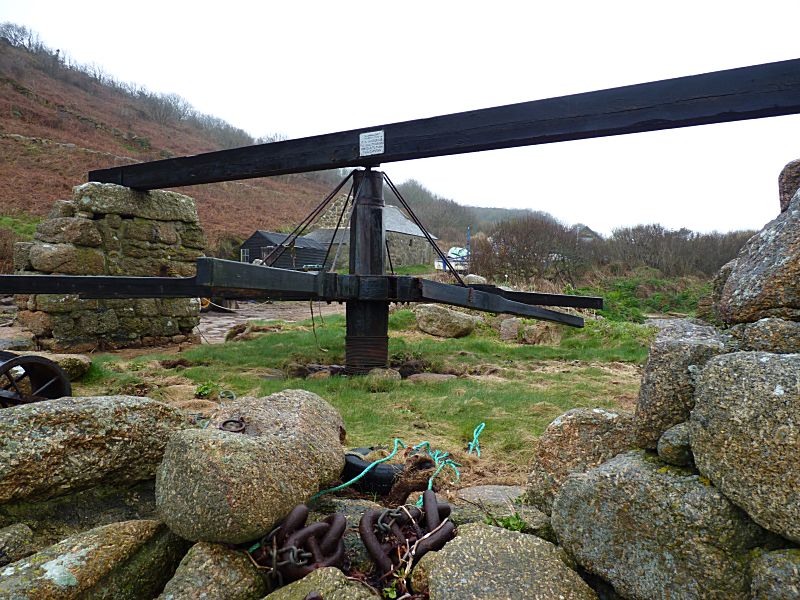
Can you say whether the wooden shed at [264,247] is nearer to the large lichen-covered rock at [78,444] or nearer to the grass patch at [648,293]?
the grass patch at [648,293]

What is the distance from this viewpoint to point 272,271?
450cm

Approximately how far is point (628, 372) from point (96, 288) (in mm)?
6531

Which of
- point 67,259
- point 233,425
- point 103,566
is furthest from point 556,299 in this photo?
point 67,259

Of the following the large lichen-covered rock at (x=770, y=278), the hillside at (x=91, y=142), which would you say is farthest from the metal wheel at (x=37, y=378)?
the hillside at (x=91, y=142)

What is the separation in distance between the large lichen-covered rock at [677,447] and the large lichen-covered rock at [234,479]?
4.75ft

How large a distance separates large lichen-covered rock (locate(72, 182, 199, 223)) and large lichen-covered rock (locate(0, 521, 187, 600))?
7887mm

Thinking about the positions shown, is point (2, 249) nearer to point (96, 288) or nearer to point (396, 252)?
point (96, 288)

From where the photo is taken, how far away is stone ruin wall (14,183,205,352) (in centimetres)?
834

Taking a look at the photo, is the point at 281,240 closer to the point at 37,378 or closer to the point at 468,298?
the point at 468,298

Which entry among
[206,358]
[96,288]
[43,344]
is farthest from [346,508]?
[43,344]

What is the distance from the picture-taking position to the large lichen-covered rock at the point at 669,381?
1.71 metres

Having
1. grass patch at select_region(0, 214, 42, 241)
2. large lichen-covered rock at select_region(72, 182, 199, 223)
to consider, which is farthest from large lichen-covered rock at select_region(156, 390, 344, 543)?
grass patch at select_region(0, 214, 42, 241)

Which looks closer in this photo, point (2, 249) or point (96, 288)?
point (96, 288)

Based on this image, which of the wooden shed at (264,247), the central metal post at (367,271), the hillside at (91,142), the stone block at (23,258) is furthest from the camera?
the hillside at (91,142)
